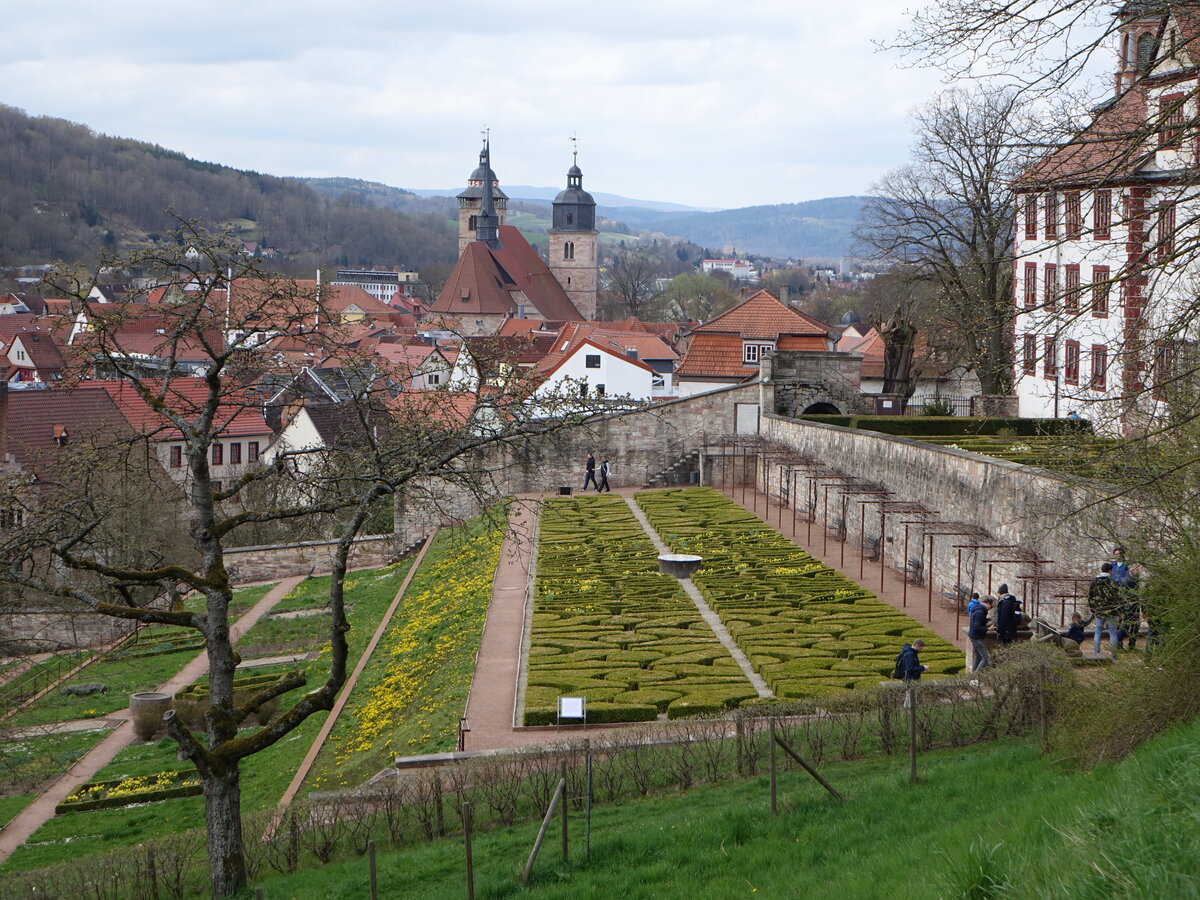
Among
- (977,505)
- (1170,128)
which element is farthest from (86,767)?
(1170,128)

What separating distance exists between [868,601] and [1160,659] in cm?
1387

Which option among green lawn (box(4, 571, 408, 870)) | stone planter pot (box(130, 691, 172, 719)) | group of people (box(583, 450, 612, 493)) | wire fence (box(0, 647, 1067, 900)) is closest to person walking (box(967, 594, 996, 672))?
wire fence (box(0, 647, 1067, 900))

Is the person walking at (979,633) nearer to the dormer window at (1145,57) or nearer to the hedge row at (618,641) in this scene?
the hedge row at (618,641)

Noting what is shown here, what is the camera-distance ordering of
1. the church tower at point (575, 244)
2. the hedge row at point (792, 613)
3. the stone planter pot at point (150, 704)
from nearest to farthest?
the hedge row at point (792, 613), the stone planter pot at point (150, 704), the church tower at point (575, 244)

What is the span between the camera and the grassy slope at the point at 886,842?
7.11 m

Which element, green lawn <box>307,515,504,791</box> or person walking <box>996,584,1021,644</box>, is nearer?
person walking <box>996,584,1021,644</box>

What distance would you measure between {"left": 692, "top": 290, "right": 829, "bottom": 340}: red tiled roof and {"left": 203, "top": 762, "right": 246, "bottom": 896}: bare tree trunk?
40716mm

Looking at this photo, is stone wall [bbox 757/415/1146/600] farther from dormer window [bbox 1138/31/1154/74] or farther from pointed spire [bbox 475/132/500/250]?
pointed spire [bbox 475/132/500/250]

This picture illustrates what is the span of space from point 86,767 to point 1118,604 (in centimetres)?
1914

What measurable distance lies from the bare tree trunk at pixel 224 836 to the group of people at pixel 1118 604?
8930 mm

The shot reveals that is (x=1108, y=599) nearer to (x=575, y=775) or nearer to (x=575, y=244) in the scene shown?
(x=575, y=775)

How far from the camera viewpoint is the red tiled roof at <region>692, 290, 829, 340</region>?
51.7 metres

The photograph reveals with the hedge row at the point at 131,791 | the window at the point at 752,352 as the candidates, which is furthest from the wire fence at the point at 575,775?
the window at the point at 752,352

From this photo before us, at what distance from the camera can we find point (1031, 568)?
876 inches
